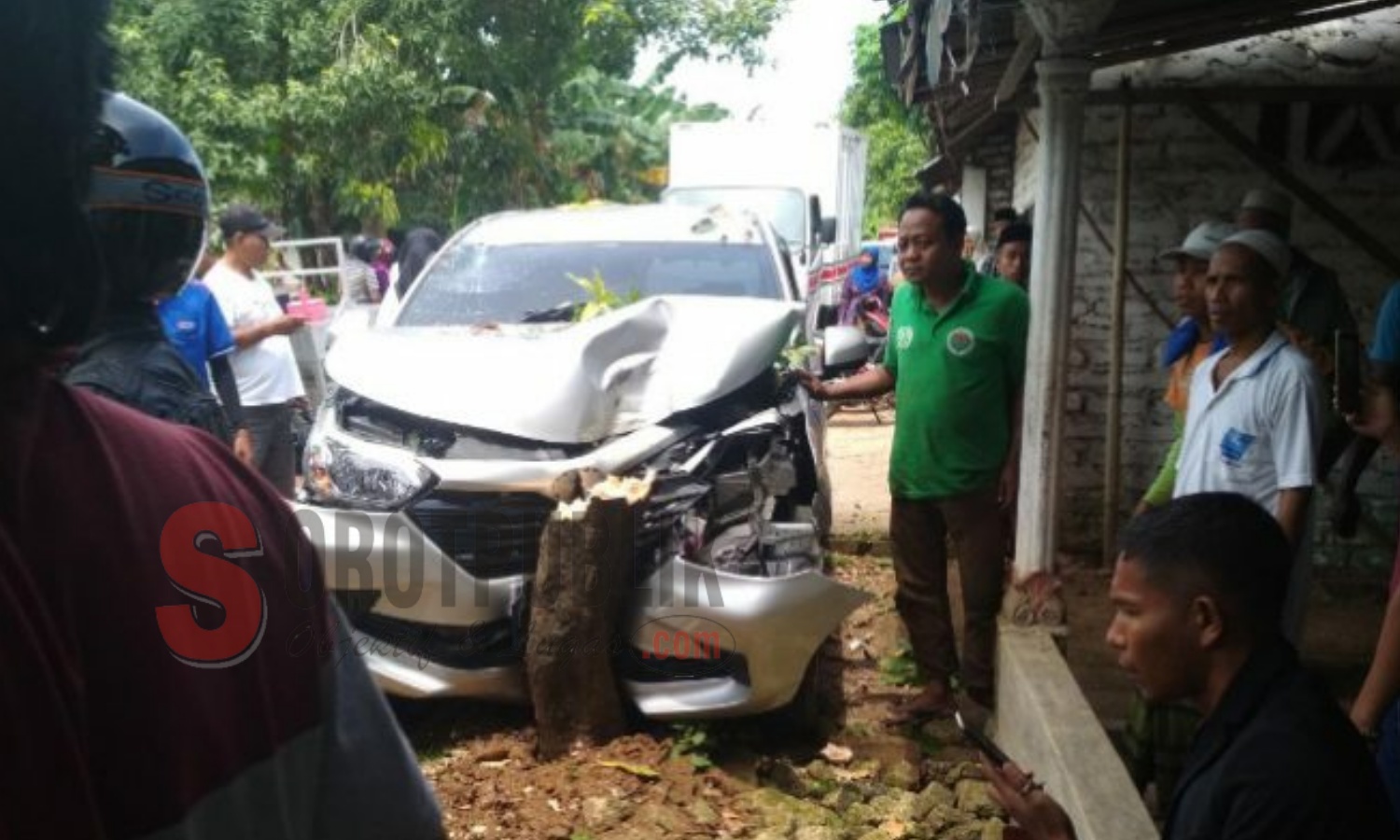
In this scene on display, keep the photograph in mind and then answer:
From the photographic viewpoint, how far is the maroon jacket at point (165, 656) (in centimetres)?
82

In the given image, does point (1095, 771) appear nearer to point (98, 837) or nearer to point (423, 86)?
point (98, 837)

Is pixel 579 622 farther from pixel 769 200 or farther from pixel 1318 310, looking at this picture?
pixel 769 200

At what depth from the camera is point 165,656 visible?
0.95 m

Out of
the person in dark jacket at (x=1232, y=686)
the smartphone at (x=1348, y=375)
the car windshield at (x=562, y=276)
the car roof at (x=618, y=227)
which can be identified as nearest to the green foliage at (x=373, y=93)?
the car roof at (x=618, y=227)

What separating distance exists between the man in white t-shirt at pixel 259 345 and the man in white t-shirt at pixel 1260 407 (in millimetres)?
3974

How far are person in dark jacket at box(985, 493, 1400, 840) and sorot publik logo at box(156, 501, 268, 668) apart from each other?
4.46 ft

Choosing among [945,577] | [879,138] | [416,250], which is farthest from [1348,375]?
[879,138]

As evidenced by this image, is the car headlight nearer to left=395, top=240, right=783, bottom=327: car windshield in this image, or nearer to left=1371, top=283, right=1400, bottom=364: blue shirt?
left=395, top=240, right=783, bottom=327: car windshield

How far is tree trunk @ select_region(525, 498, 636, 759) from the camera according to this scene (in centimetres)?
369

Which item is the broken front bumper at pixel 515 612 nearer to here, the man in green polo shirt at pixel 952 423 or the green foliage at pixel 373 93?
the man in green polo shirt at pixel 952 423

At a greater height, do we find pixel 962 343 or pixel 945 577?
pixel 962 343

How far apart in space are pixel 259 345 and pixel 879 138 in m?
27.8

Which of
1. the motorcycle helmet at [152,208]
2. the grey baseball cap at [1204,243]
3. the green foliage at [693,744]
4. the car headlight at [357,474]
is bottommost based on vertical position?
the green foliage at [693,744]

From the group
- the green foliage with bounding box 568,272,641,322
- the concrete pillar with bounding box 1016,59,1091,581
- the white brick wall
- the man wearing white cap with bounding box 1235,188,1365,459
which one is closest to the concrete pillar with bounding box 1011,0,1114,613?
the concrete pillar with bounding box 1016,59,1091,581
